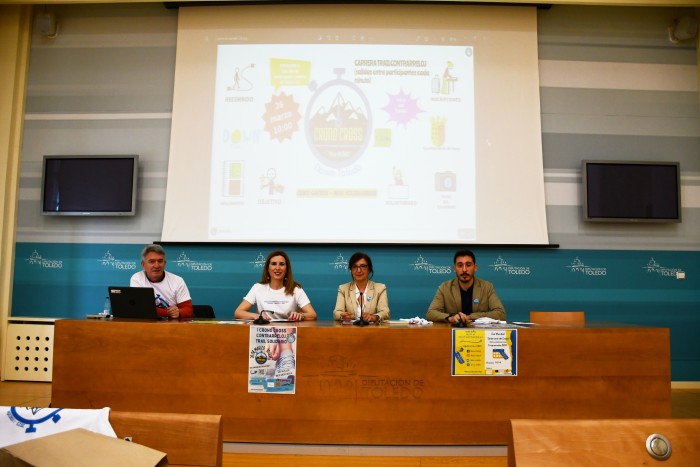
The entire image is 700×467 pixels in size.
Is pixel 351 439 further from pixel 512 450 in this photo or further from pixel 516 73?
pixel 516 73

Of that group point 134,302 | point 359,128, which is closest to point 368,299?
point 134,302

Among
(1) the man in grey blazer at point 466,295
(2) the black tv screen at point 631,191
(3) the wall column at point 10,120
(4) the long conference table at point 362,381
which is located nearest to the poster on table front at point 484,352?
(4) the long conference table at point 362,381

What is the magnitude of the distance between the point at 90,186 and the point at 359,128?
268 centimetres

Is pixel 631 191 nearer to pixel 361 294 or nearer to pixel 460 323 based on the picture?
pixel 460 323

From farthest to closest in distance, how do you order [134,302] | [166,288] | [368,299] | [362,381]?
[368,299] → [166,288] → [134,302] → [362,381]

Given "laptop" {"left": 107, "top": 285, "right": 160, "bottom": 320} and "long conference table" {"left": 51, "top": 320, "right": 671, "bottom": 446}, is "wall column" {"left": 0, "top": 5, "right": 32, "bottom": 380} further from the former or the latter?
"long conference table" {"left": 51, "top": 320, "right": 671, "bottom": 446}

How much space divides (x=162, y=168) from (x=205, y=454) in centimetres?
414

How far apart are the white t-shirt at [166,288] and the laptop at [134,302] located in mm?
414

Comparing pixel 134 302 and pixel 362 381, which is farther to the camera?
pixel 134 302

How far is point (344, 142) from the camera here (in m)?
4.60

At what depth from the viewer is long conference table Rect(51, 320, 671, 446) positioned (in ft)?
8.43

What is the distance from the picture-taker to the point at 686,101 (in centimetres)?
478

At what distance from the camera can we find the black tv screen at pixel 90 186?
15.1 feet

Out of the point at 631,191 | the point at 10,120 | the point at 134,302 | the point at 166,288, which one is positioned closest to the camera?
the point at 134,302
